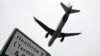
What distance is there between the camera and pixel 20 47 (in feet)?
15.7

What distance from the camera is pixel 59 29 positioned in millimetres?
53156

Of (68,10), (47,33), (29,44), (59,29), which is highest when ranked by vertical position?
(29,44)

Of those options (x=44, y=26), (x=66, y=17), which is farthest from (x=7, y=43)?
(x=44, y=26)

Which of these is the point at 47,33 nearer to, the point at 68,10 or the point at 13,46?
the point at 68,10

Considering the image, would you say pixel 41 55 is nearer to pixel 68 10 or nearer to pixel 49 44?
pixel 68 10

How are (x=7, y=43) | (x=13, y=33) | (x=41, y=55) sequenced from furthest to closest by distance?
(x=41, y=55)
(x=13, y=33)
(x=7, y=43)

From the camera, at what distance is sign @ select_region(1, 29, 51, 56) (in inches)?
177

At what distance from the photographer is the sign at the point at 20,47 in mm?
4487

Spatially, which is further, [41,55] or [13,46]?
[41,55]

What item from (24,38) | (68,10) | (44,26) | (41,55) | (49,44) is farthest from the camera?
(44,26)

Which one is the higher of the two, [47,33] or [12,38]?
[12,38]

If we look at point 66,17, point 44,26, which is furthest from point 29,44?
point 44,26

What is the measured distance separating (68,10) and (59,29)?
16.1 feet

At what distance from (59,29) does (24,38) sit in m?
48.2
